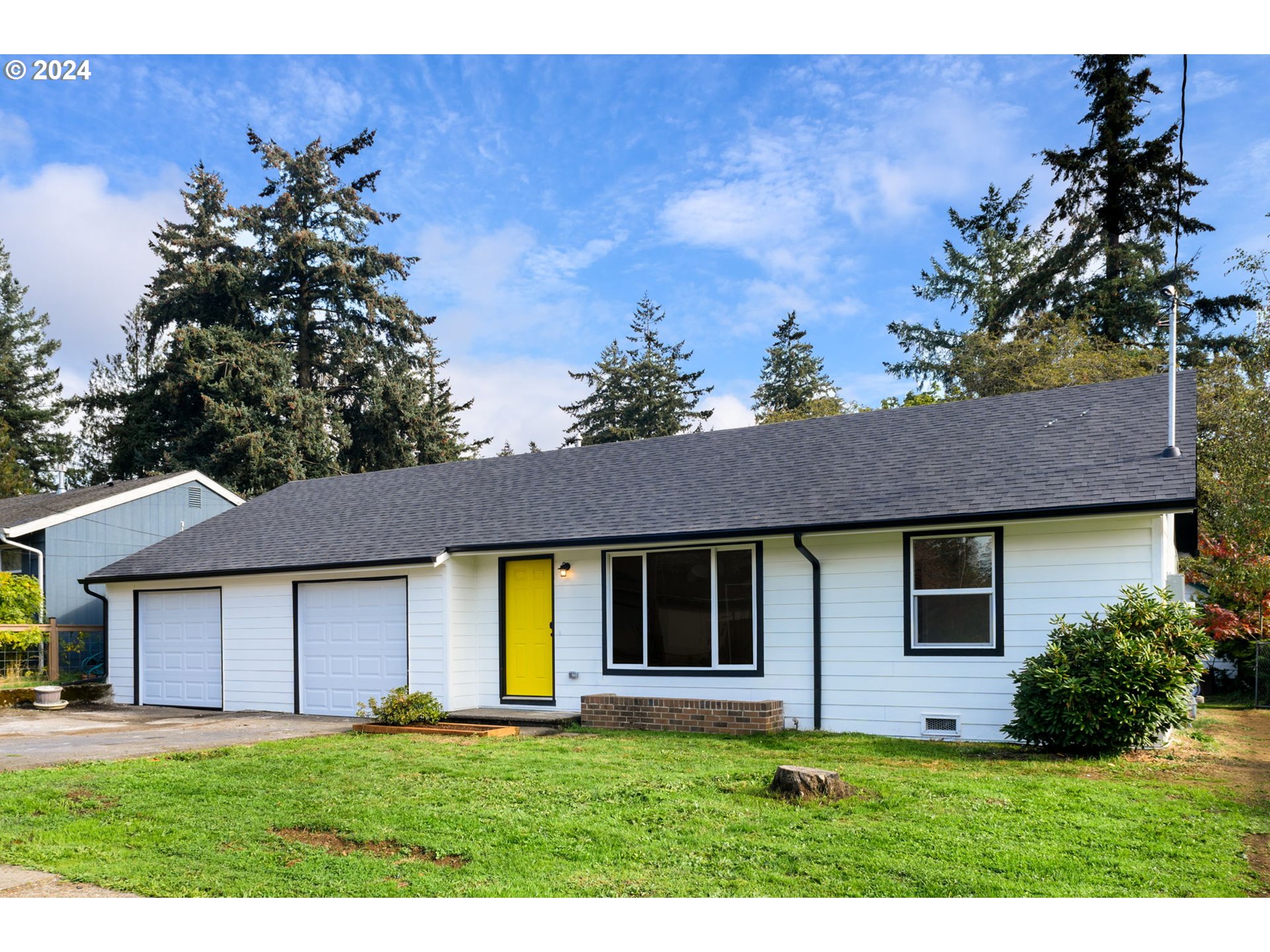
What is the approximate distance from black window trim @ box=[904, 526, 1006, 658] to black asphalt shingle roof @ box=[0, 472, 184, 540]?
57.1 feet

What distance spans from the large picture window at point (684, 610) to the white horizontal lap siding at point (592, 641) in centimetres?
18

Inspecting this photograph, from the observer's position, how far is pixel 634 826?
20.2 ft

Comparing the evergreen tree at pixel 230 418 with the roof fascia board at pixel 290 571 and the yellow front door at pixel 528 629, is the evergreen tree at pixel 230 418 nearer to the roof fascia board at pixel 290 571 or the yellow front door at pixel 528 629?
the roof fascia board at pixel 290 571

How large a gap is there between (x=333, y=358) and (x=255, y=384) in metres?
5.13

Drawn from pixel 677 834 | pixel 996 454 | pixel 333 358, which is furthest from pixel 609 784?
pixel 333 358

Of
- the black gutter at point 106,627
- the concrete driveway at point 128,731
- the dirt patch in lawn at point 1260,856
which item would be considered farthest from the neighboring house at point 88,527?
the dirt patch in lawn at point 1260,856

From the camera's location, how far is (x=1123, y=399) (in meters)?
12.3

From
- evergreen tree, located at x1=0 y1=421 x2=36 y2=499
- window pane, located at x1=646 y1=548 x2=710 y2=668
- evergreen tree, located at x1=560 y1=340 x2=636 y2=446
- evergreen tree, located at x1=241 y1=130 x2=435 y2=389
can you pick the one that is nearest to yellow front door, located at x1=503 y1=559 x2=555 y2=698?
window pane, located at x1=646 y1=548 x2=710 y2=668

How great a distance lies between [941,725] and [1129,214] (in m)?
25.3

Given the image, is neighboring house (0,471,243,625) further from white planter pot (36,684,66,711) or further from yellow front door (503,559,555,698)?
yellow front door (503,559,555,698)

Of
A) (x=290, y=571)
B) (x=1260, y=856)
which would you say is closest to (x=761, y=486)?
(x=290, y=571)

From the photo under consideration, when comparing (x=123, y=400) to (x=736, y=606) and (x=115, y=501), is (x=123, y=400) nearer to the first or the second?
(x=115, y=501)

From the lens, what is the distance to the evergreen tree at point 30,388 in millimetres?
40125
